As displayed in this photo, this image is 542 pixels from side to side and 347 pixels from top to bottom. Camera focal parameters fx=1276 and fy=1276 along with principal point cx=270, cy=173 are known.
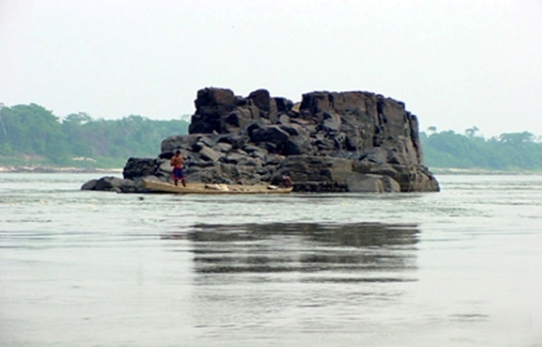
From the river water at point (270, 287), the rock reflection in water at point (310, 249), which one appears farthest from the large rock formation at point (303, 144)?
the river water at point (270, 287)

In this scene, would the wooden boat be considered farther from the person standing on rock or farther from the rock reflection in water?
the rock reflection in water

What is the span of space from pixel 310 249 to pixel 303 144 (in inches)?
2291

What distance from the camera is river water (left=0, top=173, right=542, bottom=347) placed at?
10414 millimetres

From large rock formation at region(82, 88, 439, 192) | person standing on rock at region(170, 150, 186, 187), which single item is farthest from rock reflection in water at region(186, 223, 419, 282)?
large rock formation at region(82, 88, 439, 192)

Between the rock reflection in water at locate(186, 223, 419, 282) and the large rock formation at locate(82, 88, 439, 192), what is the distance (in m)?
39.4

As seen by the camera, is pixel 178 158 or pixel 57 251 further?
pixel 178 158

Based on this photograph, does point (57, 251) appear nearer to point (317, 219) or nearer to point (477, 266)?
point (477, 266)

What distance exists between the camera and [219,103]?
90.2 m

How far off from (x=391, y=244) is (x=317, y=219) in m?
10.7

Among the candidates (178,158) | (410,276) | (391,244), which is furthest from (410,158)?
(410,276)

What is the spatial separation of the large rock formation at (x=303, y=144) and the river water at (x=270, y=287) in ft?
141

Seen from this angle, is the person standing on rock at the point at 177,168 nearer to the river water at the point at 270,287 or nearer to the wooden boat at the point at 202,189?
the wooden boat at the point at 202,189

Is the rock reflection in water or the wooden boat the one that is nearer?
the rock reflection in water

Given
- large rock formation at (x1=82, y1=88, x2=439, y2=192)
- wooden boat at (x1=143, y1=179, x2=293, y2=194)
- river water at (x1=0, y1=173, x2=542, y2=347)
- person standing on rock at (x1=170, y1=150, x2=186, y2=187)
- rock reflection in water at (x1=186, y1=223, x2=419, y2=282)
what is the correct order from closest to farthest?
1. river water at (x1=0, y1=173, x2=542, y2=347)
2. rock reflection in water at (x1=186, y1=223, x2=419, y2=282)
3. wooden boat at (x1=143, y1=179, x2=293, y2=194)
4. person standing on rock at (x1=170, y1=150, x2=186, y2=187)
5. large rock formation at (x1=82, y1=88, x2=439, y2=192)
